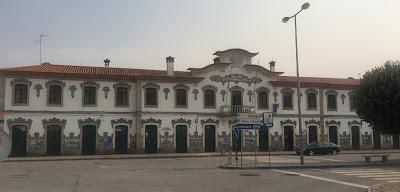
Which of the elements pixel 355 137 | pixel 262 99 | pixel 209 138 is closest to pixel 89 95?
pixel 209 138

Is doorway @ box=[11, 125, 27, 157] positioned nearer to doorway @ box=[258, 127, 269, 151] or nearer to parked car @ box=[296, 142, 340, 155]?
doorway @ box=[258, 127, 269, 151]

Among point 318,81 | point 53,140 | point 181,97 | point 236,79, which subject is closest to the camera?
point 53,140

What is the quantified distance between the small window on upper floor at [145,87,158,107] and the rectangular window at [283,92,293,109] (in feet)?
41.8

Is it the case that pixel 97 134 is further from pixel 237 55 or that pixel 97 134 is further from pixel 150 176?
pixel 150 176

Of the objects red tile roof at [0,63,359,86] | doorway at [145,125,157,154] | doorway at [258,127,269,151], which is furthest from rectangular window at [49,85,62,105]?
doorway at [258,127,269,151]

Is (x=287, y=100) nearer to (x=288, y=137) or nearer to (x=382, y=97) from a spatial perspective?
(x=288, y=137)

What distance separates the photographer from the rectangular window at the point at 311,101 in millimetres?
48781

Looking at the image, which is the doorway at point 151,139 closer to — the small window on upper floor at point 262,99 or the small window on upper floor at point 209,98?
the small window on upper floor at point 209,98

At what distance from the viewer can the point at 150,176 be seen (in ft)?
73.2

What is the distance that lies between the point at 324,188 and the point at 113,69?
3084 centimetres

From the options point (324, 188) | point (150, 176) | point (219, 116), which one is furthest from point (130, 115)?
point (324, 188)

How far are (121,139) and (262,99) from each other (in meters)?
13.9

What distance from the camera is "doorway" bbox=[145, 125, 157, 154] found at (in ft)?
143

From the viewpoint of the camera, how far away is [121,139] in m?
43.2
